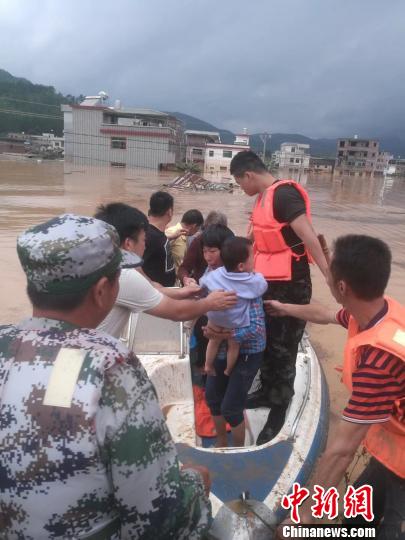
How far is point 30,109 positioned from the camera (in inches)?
3265

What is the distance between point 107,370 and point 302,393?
2.23 metres

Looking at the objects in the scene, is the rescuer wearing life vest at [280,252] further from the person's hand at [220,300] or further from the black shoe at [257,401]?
the person's hand at [220,300]

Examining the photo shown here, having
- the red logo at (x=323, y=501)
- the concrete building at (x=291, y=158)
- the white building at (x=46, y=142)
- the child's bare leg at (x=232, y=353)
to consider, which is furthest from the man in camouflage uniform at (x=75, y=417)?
the white building at (x=46, y=142)

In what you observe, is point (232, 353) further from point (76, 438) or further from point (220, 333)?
point (76, 438)

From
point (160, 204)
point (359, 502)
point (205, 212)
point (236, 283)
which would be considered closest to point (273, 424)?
point (359, 502)

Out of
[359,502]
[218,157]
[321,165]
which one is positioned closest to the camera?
[359,502]

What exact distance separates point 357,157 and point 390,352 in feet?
246

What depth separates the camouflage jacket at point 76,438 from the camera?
90 centimetres

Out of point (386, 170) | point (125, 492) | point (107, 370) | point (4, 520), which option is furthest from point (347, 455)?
point (386, 170)

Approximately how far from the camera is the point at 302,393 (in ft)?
9.37

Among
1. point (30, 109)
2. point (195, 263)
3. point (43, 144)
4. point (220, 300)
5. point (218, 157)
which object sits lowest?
point (195, 263)

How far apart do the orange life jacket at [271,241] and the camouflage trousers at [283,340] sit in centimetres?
9

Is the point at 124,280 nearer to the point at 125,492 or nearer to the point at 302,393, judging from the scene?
the point at 125,492

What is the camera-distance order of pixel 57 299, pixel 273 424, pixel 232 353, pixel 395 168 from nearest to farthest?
pixel 57 299 < pixel 232 353 < pixel 273 424 < pixel 395 168
